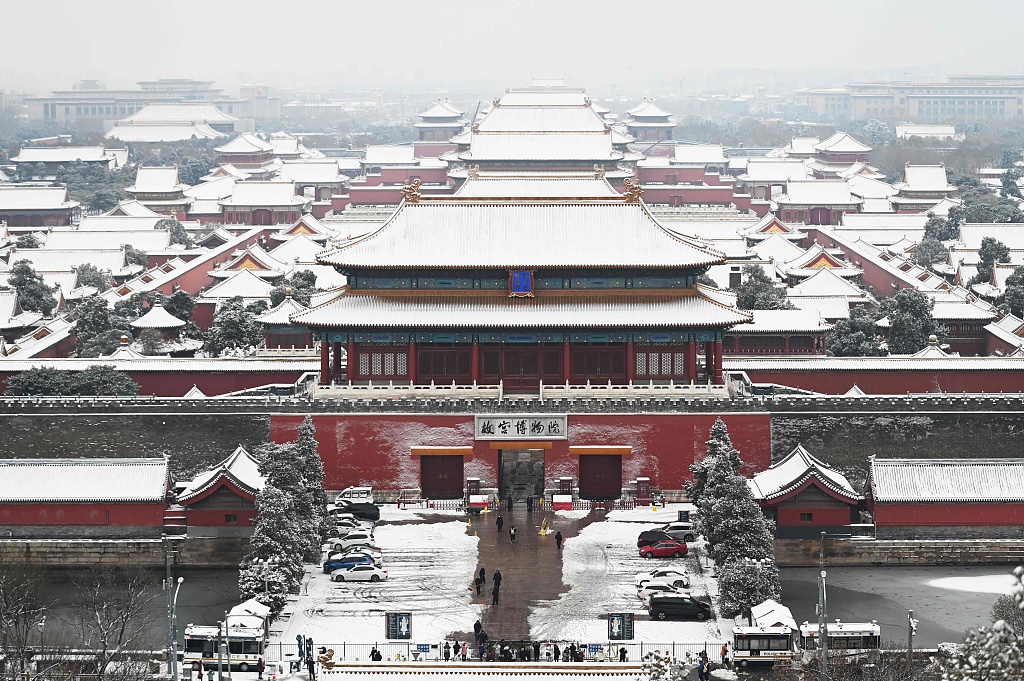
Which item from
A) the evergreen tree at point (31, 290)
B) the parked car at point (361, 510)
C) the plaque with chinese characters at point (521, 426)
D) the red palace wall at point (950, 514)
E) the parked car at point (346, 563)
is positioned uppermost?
the evergreen tree at point (31, 290)

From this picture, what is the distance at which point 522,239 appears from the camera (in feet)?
143

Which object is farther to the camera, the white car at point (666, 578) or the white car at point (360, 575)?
the white car at point (360, 575)

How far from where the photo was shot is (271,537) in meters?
33.6

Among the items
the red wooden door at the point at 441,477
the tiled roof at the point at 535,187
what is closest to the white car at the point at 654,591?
the red wooden door at the point at 441,477

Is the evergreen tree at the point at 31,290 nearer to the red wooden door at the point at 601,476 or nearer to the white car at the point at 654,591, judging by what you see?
the red wooden door at the point at 601,476

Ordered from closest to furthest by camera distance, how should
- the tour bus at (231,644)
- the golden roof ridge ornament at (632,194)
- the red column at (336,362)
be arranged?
the tour bus at (231,644)
the red column at (336,362)
the golden roof ridge ornament at (632,194)

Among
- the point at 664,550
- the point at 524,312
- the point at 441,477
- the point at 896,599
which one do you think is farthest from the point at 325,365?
the point at 896,599

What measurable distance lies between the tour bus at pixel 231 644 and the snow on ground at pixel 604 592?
4912 millimetres

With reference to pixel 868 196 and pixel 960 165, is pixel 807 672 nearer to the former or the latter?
pixel 868 196

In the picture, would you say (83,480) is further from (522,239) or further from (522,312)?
(522,239)

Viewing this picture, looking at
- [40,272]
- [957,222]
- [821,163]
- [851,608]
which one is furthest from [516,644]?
[821,163]

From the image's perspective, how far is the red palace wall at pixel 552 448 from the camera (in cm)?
4069

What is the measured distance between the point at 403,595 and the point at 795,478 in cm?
896

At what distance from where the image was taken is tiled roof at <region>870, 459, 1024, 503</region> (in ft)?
122
